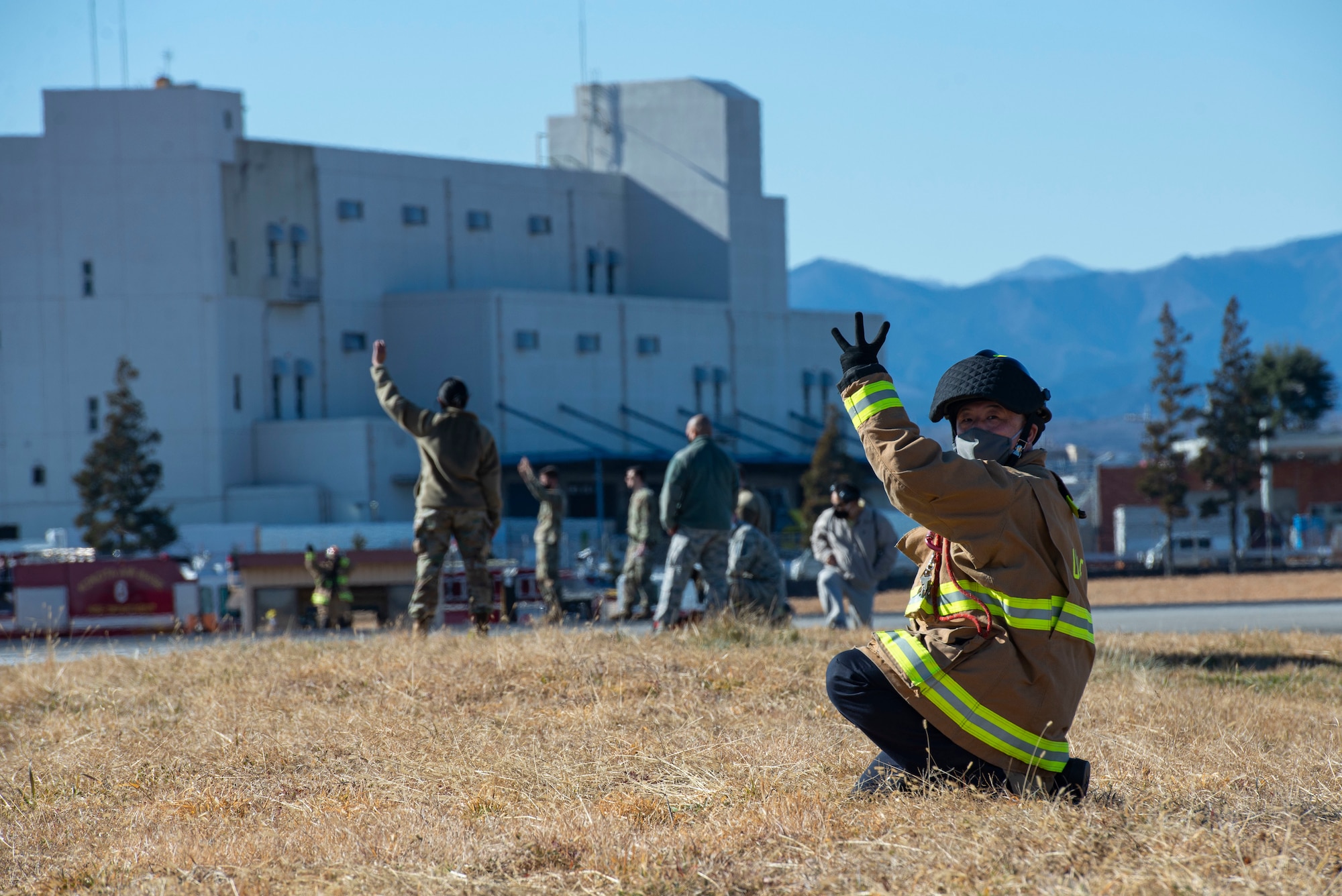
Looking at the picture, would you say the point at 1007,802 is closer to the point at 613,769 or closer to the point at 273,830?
the point at 613,769

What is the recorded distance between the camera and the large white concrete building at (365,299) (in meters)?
54.0

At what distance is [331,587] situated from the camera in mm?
20844

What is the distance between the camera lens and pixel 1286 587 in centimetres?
3212

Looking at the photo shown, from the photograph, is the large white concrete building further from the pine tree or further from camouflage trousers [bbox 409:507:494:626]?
camouflage trousers [bbox 409:507:494:626]

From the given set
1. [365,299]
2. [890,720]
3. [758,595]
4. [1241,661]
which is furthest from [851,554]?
[365,299]

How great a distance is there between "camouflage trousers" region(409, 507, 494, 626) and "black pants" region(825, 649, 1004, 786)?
299 inches

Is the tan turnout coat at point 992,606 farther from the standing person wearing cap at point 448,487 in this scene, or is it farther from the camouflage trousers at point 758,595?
the camouflage trousers at point 758,595

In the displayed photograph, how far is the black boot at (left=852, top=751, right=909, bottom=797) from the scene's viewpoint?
495cm

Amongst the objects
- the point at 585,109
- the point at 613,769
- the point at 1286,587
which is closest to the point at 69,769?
the point at 613,769

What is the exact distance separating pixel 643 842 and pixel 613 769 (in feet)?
4.71

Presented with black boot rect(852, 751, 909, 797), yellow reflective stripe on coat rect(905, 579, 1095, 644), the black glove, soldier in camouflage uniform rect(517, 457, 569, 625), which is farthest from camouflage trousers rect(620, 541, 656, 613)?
the black glove

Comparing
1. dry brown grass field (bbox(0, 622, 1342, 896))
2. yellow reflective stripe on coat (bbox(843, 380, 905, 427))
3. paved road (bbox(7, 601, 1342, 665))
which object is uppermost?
yellow reflective stripe on coat (bbox(843, 380, 905, 427))

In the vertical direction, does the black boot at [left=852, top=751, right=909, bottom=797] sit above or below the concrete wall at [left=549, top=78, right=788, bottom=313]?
below

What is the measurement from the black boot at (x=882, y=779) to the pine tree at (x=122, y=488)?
46106 millimetres
